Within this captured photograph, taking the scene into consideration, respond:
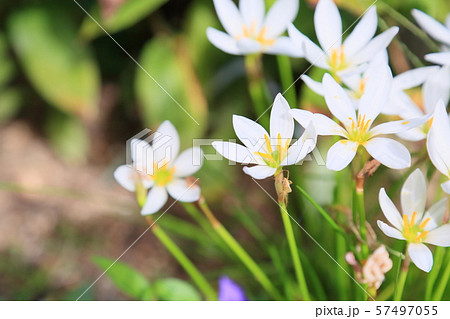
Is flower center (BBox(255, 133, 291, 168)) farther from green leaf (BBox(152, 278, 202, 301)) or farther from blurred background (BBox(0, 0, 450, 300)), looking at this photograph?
blurred background (BBox(0, 0, 450, 300))

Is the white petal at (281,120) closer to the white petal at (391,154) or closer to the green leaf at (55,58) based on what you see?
the white petal at (391,154)

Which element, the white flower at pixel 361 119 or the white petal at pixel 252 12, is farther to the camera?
the white petal at pixel 252 12

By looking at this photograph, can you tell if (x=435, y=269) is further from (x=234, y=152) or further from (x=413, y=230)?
(x=234, y=152)

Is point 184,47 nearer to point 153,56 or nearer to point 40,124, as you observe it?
point 153,56

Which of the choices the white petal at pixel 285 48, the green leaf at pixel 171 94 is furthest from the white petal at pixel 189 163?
the green leaf at pixel 171 94

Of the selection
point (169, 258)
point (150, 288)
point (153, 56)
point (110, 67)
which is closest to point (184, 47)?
point (153, 56)

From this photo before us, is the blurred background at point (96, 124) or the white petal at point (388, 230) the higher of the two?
the blurred background at point (96, 124)

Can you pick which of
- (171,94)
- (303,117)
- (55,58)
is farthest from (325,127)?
(55,58)
